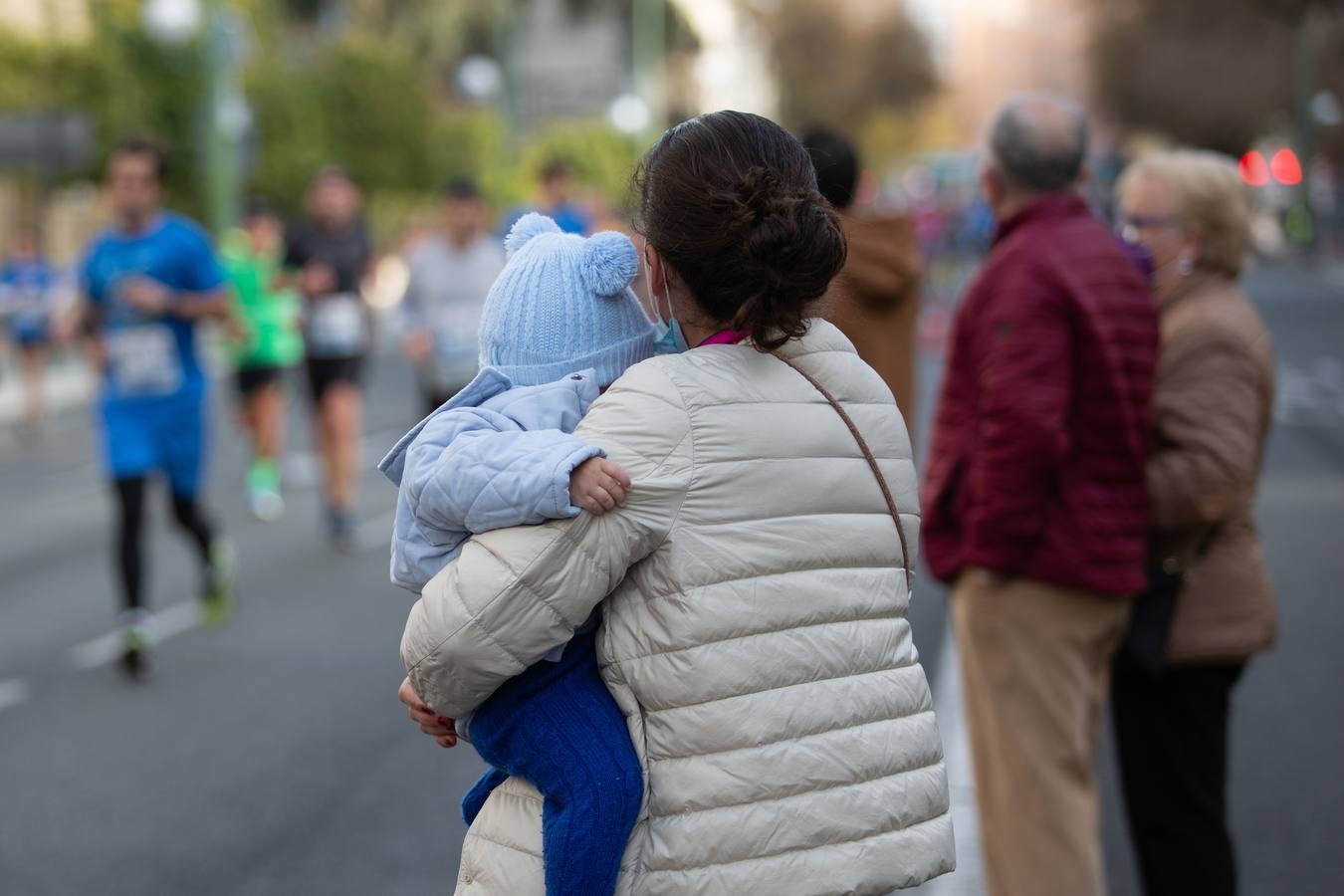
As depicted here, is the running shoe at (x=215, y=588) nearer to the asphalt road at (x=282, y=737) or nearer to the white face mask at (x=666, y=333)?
the asphalt road at (x=282, y=737)

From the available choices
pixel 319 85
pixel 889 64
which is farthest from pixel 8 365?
pixel 889 64

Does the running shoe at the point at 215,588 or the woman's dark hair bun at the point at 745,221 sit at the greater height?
the woman's dark hair bun at the point at 745,221

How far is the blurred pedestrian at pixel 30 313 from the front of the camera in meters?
19.0

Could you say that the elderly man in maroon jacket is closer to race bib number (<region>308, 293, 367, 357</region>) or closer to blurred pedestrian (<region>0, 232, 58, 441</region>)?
race bib number (<region>308, 293, 367, 357</region>)

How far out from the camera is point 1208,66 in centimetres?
6238

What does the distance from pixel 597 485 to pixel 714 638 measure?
25 centimetres

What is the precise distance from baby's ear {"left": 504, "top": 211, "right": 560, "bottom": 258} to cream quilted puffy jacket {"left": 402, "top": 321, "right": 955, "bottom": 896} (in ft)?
0.88

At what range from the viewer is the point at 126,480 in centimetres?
799

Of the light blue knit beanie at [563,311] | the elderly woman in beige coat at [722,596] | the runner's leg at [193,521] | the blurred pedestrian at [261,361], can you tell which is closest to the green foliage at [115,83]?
the blurred pedestrian at [261,361]

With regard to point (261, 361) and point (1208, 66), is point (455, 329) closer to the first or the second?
point (261, 361)

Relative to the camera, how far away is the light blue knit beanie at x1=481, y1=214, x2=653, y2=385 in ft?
7.80

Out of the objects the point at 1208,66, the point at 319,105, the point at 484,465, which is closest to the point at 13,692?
the point at 484,465

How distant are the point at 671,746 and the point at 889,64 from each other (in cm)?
8487

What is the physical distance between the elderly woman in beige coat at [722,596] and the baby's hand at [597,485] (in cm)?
2
